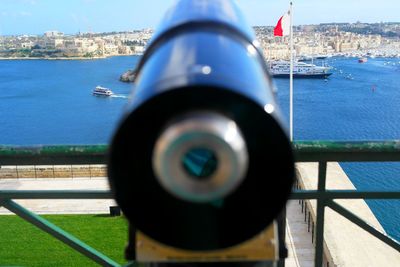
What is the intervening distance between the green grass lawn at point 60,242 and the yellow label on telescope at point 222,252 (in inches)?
294

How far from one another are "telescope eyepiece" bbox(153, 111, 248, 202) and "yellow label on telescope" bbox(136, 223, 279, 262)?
151mm

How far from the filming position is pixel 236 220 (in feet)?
2.19

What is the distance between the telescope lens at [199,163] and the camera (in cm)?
59

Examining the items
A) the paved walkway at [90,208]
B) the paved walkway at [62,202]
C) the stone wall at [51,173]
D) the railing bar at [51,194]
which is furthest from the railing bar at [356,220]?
the stone wall at [51,173]

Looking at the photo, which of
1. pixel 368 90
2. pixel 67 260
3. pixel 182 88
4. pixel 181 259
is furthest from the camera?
pixel 368 90

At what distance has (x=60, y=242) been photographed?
356 inches

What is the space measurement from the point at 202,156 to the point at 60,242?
29.6ft

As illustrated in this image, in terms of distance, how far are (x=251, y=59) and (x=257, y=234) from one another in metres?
0.25

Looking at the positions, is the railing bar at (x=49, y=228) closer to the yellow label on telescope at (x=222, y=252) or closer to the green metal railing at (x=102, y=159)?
the green metal railing at (x=102, y=159)

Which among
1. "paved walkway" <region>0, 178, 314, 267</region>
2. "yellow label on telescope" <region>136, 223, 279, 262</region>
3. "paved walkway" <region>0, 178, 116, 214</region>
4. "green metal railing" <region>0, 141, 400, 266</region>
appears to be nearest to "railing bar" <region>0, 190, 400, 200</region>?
"green metal railing" <region>0, 141, 400, 266</region>

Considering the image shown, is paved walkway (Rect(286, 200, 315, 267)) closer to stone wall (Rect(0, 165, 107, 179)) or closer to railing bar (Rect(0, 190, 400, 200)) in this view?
stone wall (Rect(0, 165, 107, 179))

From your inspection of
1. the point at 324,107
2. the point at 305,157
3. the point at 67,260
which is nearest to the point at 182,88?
the point at 305,157

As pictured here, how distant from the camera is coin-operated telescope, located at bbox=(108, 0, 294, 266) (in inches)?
23.0

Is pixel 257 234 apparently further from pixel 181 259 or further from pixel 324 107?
pixel 324 107
